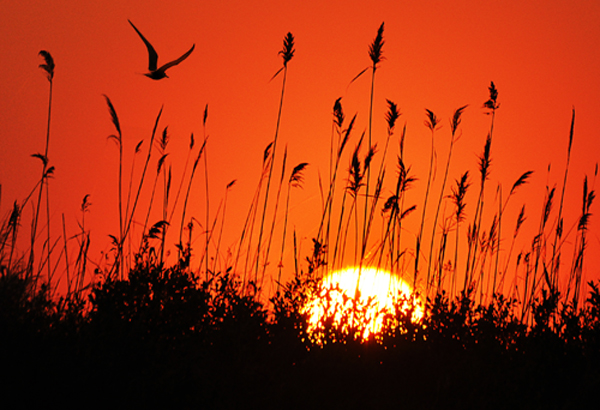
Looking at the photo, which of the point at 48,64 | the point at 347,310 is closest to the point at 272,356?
the point at 347,310

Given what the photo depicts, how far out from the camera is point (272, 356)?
2203 mm

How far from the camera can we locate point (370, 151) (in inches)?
128

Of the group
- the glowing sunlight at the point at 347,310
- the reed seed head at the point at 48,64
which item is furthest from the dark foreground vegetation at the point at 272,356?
the reed seed head at the point at 48,64

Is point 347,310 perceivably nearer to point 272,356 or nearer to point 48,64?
point 272,356

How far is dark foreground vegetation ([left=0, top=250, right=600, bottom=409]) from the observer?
190cm

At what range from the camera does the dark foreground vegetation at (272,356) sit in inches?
74.8

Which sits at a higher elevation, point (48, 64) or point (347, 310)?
point (48, 64)

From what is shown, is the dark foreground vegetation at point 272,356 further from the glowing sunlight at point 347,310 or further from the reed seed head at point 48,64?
the reed seed head at point 48,64

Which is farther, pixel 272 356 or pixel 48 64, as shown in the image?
pixel 48 64

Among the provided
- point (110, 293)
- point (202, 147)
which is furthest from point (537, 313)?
point (202, 147)

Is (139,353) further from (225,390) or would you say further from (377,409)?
(377,409)

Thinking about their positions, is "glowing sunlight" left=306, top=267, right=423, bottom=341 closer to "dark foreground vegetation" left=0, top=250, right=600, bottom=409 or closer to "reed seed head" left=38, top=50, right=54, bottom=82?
"dark foreground vegetation" left=0, top=250, right=600, bottom=409

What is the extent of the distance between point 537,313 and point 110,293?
7.62 feet

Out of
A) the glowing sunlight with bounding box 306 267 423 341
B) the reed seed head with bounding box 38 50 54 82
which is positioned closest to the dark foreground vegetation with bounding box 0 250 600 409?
the glowing sunlight with bounding box 306 267 423 341
